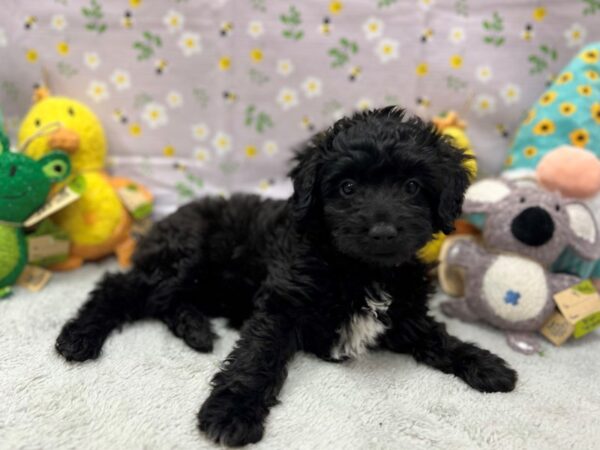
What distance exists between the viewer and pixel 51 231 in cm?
255

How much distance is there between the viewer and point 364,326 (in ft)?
6.31

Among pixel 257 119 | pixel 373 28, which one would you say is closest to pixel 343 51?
pixel 373 28

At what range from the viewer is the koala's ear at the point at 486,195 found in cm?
235

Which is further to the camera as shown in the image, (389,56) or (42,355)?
(389,56)

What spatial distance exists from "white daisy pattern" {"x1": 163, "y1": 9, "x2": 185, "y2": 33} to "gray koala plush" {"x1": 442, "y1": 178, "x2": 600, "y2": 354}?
191 cm

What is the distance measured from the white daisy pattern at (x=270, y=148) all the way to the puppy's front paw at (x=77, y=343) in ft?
4.95

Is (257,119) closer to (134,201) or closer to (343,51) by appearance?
(343,51)

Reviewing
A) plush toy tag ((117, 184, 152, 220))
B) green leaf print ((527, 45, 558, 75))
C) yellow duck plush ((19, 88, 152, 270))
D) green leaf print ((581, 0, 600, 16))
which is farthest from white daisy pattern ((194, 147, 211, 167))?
green leaf print ((581, 0, 600, 16))

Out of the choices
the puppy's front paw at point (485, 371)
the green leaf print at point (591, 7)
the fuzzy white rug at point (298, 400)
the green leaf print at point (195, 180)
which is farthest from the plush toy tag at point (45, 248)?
the green leaf print at point (591, 7)

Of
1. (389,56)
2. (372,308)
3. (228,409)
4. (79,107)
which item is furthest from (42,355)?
(389,56)

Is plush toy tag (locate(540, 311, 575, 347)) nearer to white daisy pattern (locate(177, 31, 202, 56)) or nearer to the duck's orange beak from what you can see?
white daisy pattern (locate(177, 31, 202, 56))

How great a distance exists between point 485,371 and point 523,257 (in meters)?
0.64

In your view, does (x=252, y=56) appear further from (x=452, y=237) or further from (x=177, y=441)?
(x=177, y=441)

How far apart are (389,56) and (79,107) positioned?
1737 millimetres
